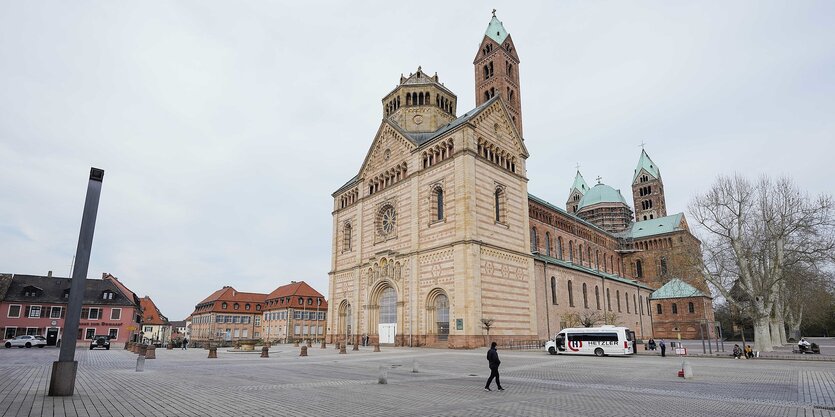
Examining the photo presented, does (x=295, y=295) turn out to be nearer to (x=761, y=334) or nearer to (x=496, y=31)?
(x=496, y=31)

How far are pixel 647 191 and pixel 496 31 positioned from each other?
5044cm

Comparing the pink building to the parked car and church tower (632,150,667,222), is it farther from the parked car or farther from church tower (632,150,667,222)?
church tower (632,150,667,222)

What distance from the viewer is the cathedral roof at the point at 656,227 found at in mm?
83062

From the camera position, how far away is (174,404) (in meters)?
11.2

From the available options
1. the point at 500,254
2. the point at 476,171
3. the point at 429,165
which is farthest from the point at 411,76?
the point at 500,254

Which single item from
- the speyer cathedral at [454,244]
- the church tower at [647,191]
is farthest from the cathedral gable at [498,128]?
the church tower at [647,191]

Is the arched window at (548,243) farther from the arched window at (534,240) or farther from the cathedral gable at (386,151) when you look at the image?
the cathedral gable at (386,151)

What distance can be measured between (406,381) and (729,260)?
104 ft

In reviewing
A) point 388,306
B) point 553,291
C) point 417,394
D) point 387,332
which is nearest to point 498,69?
point 553,291

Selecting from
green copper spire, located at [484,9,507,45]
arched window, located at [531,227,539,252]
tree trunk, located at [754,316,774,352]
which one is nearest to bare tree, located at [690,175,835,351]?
tree trunk, located at [754,316,774,352]

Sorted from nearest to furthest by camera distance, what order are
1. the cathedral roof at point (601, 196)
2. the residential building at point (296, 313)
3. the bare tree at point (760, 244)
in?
the bare tree at point (760, 244) → the residential building at point (296, 313) → the cathedral roof at point (601, 196)

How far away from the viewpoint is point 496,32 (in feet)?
236

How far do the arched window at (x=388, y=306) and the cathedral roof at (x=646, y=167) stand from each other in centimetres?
7368

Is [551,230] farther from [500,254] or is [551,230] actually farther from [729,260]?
[729,260]
